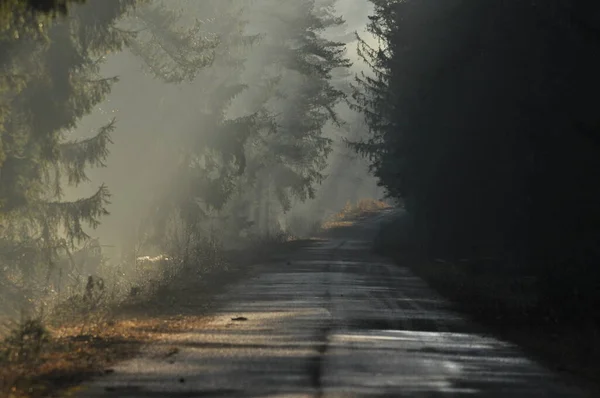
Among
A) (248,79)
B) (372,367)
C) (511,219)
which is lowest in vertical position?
(372,367)

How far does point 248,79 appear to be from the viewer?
183ft

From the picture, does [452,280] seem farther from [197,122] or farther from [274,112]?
[274,112]

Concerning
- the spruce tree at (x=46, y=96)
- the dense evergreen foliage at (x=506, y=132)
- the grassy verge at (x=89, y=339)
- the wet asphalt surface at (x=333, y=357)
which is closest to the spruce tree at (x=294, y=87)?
the dense evergreen foliage at (x=506, y=132)

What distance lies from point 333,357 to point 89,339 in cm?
373

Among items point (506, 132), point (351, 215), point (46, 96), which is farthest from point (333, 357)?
point (351, 215)

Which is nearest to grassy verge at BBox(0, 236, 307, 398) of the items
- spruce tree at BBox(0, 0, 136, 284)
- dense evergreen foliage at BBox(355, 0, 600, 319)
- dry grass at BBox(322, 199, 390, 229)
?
spruce tree at BBox(0, 0, 136, 284)

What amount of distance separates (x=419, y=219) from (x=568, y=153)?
18333 millimetres

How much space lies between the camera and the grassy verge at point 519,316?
1433 centimetres

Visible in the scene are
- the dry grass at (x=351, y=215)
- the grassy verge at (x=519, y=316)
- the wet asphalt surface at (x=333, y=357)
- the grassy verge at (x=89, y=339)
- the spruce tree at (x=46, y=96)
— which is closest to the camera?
the wet asphalt surface at (x=333, y=357)

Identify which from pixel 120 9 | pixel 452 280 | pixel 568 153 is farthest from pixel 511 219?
pixel 120 9

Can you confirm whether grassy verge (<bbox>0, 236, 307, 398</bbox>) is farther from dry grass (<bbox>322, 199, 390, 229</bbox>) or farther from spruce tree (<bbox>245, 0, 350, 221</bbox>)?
dry grass (<bbox>322, 199, 390, 229</bbox>)

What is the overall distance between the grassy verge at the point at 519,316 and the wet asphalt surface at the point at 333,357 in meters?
0.47

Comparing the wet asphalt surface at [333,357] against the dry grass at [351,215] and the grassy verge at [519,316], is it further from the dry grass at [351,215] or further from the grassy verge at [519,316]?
the dry grass at [351,215]

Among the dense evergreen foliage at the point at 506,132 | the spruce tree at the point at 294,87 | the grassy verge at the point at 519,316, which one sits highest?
the spruce tree at the point at 294,87
